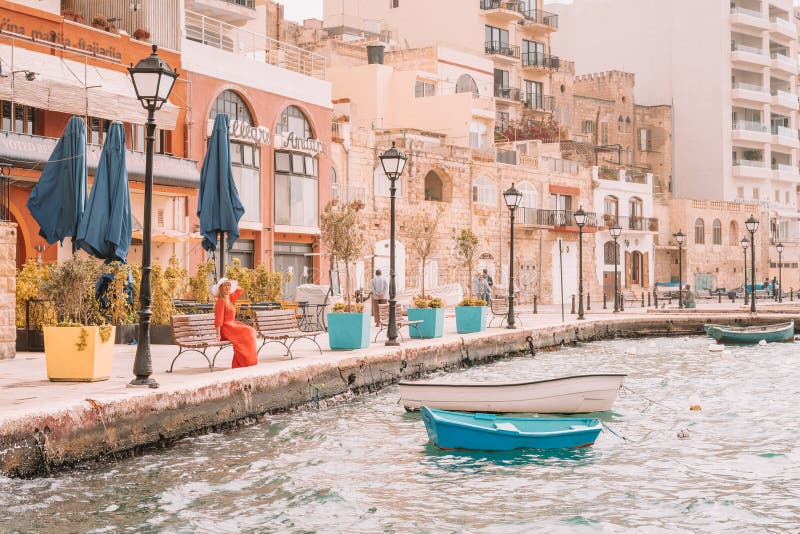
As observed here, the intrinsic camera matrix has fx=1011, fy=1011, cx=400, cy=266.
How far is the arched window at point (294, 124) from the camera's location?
31.9 meters

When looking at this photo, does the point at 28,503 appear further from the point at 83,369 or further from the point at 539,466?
the point at 539,466

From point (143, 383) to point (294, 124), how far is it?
21.5 metres

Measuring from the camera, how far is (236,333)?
1437 centimetres

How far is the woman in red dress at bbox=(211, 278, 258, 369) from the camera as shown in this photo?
14.3 metres

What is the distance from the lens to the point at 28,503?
29.9 feet

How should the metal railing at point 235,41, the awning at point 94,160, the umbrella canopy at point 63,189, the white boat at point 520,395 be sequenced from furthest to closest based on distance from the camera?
the metal railing at point 235,41
the awning at point 94,160
the umbrella canopy at point 63,189
the white boat at point 520,395

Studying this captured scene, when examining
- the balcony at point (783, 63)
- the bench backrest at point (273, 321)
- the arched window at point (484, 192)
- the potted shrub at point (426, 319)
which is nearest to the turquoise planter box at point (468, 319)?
the potted shrub at point (426, 319)

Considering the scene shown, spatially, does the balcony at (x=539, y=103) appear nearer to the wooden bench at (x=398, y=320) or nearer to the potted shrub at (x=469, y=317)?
the potted shrub at (x=469, y=317)

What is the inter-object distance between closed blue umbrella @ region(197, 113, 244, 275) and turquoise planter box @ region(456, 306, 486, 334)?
612 centimetres

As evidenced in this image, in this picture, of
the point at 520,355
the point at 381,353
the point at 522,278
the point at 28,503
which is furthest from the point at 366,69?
the point at 28,503

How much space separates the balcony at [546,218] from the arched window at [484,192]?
209cm

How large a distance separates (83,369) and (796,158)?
239 feet

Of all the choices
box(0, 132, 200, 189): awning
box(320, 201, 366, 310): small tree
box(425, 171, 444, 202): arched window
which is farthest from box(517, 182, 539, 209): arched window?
box(0, 132, 200, 189): awning

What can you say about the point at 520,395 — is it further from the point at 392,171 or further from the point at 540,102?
the point at 540,102
